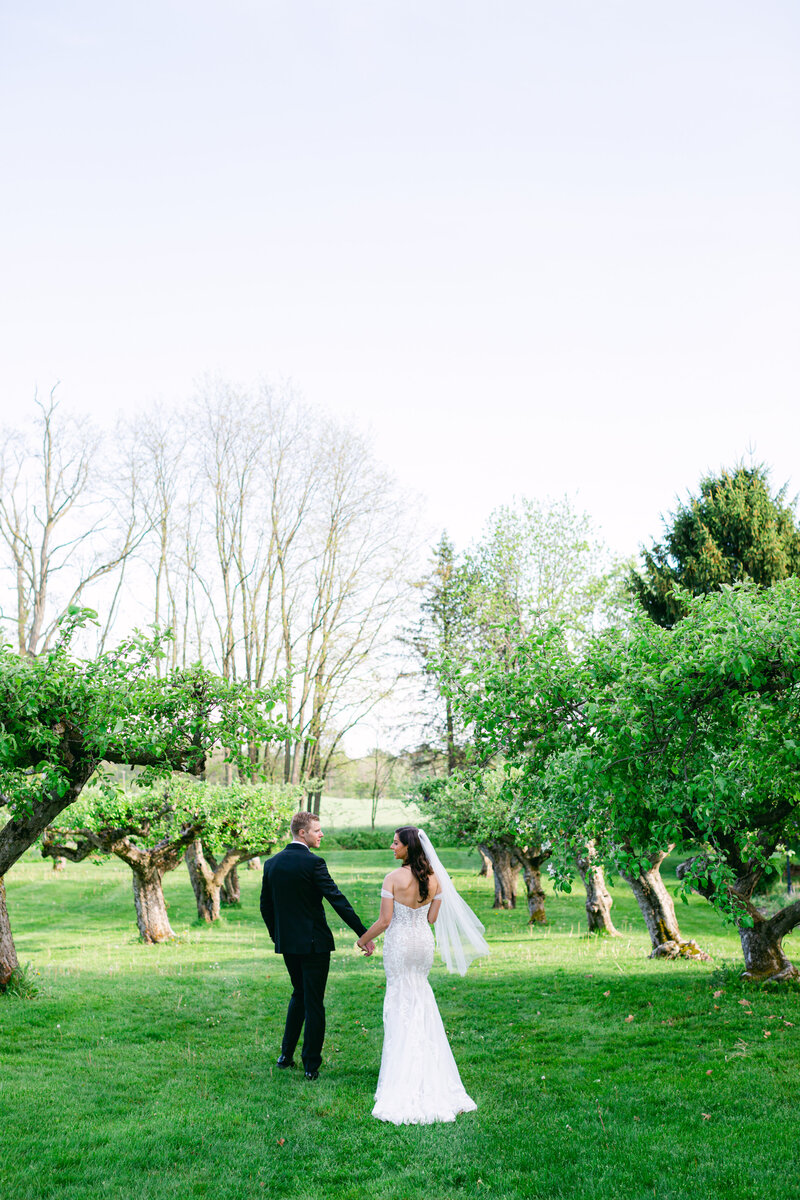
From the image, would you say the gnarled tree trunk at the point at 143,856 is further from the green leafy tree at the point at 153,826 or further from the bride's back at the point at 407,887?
the bride's back at the point at 407,887

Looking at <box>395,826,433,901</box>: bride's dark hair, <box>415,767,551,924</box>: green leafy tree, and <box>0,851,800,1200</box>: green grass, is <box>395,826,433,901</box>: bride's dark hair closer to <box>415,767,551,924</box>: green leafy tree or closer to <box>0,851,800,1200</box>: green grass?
<box>0,851,800,1200</box>: green grass

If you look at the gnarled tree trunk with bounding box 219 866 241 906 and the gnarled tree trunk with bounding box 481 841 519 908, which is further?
the gnarled tree trunk with bounding box 219 866 241 906

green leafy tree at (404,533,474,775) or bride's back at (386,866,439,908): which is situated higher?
green leafy tree at (404,533,474,775)

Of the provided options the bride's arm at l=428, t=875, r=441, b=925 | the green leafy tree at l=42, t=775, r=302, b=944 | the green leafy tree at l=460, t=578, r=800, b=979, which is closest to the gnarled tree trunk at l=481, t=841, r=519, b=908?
the green leafy tree at l=42, t=775, r=302, b=944

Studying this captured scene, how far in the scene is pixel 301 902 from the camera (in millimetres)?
8758

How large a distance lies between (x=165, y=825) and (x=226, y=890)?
1176 cm

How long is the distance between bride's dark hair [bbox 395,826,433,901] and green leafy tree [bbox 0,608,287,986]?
274cm

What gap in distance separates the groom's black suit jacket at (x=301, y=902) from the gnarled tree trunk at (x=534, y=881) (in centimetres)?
1821

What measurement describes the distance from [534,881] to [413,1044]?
64.0 ft

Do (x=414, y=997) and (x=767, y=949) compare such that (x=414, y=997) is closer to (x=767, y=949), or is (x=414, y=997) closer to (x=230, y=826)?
(x=767, y=949)

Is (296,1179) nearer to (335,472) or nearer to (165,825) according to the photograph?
(165,825)

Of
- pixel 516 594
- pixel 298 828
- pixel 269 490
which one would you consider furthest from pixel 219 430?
pixel 298 828

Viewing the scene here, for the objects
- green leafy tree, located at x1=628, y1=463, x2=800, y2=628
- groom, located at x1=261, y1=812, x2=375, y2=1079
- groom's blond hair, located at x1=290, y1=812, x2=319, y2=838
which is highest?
green leafy tree, located at x1=628, y1=463, x2=800, y2=628

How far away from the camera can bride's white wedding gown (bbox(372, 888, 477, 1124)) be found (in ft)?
24.1
